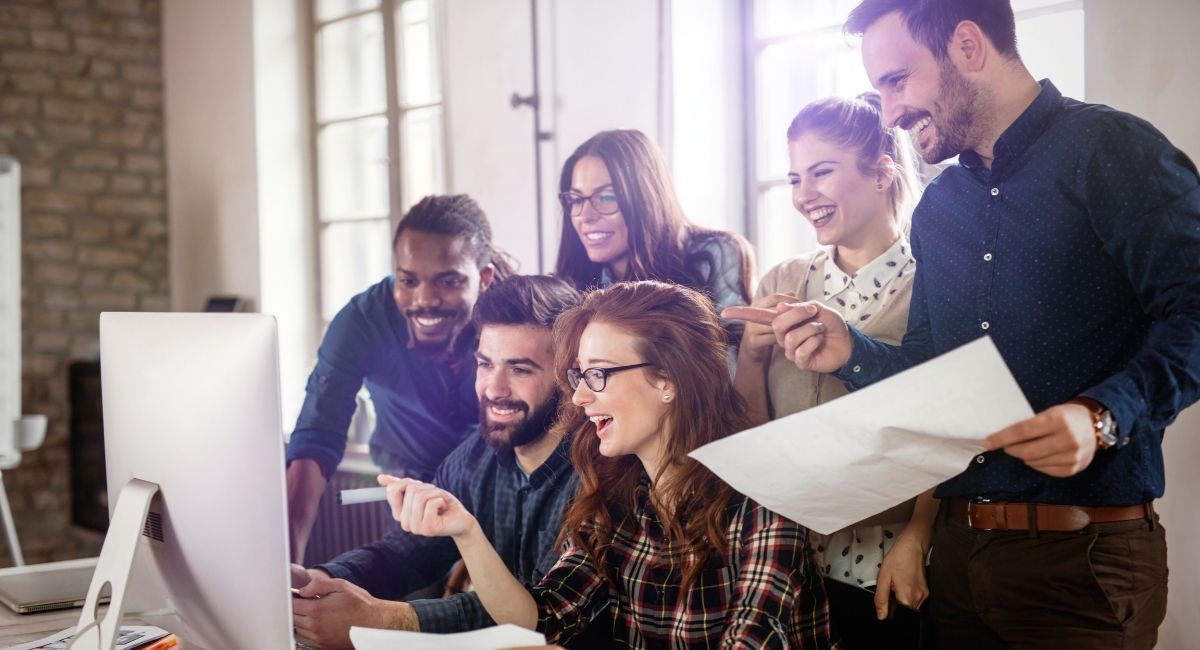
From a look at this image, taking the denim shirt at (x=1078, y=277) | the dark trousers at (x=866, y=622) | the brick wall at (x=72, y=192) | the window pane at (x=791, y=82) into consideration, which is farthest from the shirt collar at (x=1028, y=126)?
the brick wall at (x=72, y=192)

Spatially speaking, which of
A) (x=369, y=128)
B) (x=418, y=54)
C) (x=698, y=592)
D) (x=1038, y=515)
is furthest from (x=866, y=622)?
(x=369, y=128)

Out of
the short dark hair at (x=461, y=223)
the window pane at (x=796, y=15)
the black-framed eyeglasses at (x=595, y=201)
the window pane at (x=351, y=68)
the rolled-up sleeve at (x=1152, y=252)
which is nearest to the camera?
the rolled-up sleeve at (x=1152, y=252)

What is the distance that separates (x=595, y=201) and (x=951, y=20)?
811 mm

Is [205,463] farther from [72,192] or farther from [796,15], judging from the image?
[72,192]

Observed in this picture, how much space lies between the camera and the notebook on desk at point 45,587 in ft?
6.41

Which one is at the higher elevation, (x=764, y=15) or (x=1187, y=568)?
(x=764, y=15)

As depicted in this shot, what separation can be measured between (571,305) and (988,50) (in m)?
0.91

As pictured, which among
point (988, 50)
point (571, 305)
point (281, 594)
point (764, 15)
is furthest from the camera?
point (571, 305)

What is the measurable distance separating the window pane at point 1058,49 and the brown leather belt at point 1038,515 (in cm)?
57

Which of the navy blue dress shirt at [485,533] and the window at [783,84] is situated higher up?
the window at [783,84]

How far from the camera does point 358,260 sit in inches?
116

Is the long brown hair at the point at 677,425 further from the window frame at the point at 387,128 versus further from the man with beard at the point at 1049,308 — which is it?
the window frame at the point at 387,128

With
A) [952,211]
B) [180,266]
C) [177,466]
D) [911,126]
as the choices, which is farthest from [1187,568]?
[180,266]

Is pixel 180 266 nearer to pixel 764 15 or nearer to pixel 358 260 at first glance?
pixel 358 260
